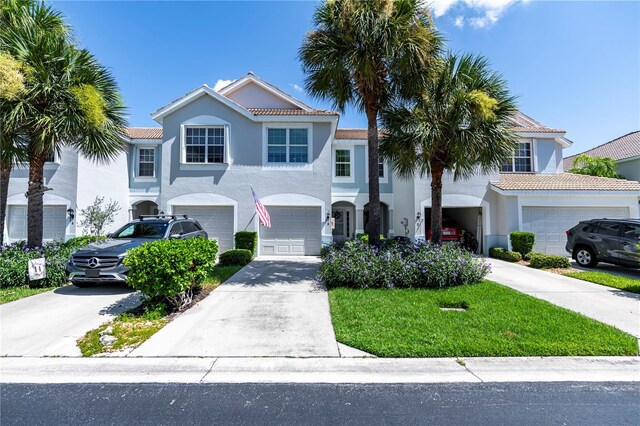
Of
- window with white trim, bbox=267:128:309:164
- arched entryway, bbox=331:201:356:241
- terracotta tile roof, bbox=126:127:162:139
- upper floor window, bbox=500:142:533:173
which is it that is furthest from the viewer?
arched entryway, bbox=331:201:356:241

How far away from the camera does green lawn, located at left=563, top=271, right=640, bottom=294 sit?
7.56 meters

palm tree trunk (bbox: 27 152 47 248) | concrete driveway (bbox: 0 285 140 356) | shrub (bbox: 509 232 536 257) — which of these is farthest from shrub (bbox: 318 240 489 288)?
palm tree trunk (bbox: 27 152 47 248)

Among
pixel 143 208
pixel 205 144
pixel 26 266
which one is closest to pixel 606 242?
pixel 205 144

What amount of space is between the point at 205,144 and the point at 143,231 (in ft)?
20.3

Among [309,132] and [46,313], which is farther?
[309,132]

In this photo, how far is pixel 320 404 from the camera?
3.08 metres

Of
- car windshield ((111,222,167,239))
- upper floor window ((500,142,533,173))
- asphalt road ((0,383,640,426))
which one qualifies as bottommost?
asphalt road ((0,383,640,426))

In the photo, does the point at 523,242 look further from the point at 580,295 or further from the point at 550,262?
the point at 580,295

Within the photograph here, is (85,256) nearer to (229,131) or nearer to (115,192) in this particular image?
(229,131)

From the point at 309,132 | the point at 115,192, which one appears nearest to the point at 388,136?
the point at 309,132

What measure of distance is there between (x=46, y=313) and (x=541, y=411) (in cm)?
813

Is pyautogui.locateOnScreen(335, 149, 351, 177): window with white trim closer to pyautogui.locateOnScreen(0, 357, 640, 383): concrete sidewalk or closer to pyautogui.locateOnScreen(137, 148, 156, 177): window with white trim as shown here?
pyautogui.locateOnScreen(137, 148, 156, 177): window with white trim

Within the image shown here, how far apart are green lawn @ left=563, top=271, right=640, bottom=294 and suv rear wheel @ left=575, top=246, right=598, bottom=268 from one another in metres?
1.56

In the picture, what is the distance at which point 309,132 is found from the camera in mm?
13711
